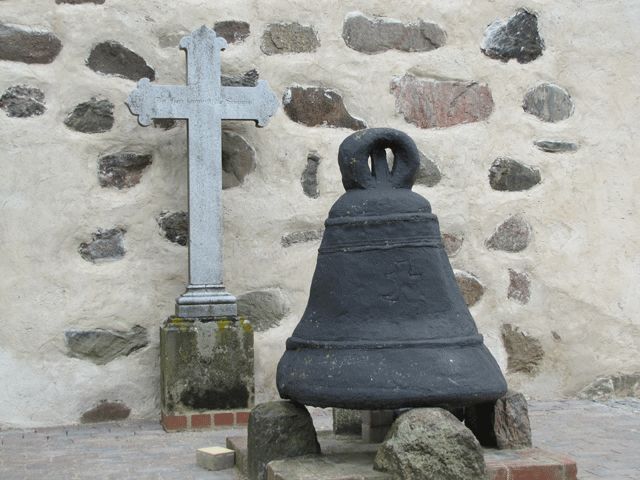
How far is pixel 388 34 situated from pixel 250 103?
927 mm

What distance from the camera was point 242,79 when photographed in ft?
14.7

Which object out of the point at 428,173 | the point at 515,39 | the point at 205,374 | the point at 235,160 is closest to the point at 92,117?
the point at 235,160

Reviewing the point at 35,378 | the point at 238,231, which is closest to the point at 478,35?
the point at 238,231

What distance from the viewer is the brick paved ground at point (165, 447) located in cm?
306

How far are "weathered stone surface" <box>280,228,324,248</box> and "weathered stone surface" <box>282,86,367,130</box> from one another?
55cm

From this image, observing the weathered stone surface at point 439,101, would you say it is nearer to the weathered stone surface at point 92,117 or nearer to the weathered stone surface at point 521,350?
the weathered stone surface at point 521,350

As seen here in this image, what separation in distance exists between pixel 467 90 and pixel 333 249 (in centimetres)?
227

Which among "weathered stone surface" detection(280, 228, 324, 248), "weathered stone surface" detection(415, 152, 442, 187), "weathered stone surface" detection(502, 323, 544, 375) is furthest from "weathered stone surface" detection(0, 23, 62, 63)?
"weathered stone surface" detection(502, 323, 544, 375)

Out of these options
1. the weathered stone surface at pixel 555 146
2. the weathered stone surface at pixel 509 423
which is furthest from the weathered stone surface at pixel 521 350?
the weathered stone surface at pixel 509 423

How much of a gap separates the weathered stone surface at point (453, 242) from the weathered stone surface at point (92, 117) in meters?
1.80

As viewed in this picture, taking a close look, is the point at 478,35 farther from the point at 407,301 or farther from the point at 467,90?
the point at 407,301

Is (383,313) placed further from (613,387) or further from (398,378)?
(613,387)

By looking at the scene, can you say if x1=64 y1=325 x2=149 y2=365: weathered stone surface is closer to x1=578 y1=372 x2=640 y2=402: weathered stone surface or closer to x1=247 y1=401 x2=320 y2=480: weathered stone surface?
x1=247 y1=401 x2=320 y2=480: weathered stone surface

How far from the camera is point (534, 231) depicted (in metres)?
4.76
